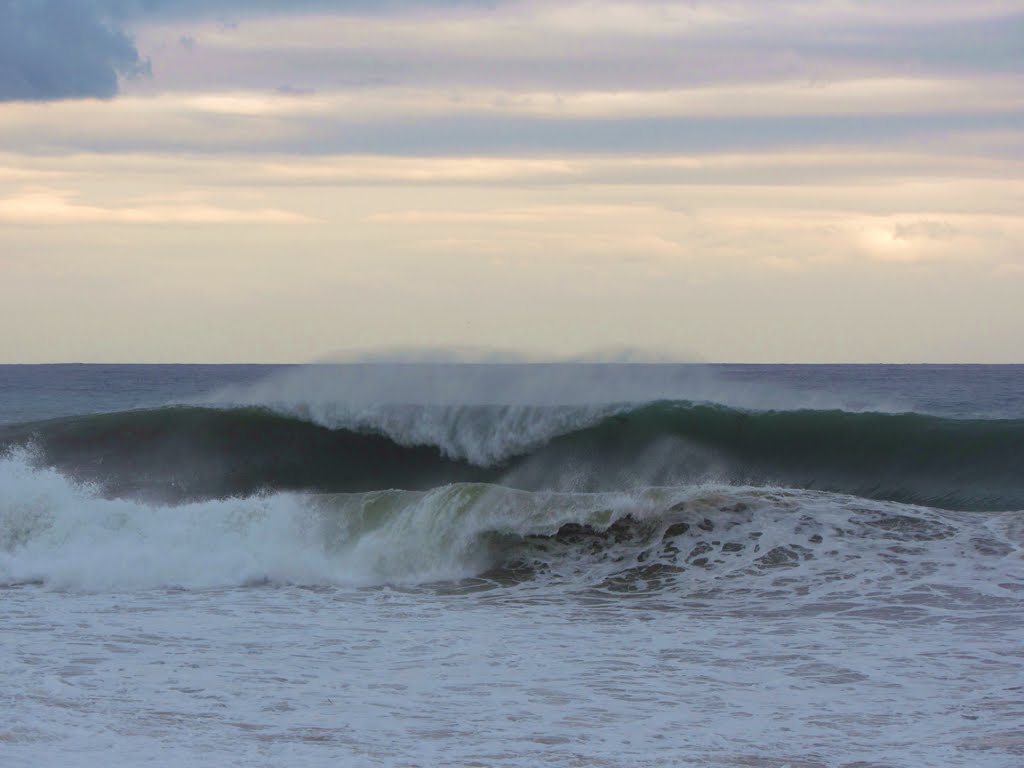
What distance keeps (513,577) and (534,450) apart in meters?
5.25

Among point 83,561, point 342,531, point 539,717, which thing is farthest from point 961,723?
point 83,561

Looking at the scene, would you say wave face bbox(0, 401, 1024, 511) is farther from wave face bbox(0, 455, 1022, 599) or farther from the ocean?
wave face bbox(0, 455, 1022, 599)

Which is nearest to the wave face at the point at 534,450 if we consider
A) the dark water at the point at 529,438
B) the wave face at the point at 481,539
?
the dark water at the point at 529,438

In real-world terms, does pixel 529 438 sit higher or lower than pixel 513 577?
higher

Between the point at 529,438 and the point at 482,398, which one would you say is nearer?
the point at 529,438

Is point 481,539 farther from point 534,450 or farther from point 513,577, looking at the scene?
point 534,450

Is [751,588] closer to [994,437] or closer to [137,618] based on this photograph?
[137,618]

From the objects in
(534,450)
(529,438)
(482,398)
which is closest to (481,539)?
(534,450)

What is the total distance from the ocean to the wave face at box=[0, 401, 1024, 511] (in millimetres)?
57

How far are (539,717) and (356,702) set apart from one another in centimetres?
111

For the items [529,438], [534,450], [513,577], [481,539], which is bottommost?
[513,577]

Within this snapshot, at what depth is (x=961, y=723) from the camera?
19.6 feet

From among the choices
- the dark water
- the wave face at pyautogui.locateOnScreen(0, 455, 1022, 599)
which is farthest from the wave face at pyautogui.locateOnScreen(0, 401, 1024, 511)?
the wave face at pyautogui.locateOnScreen(0, 455, 1022, 599)

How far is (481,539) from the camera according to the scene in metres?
11.7
